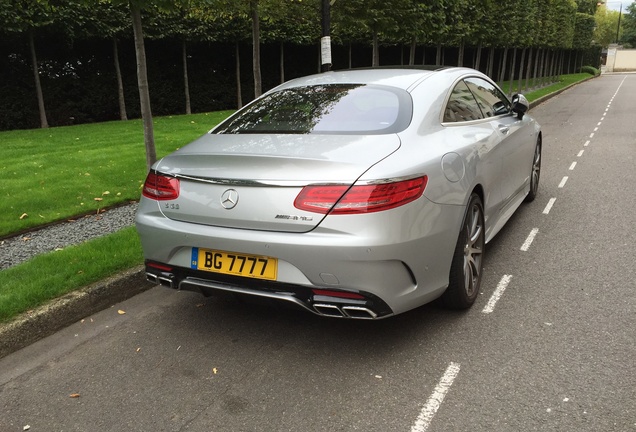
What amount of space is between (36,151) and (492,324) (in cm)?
1001

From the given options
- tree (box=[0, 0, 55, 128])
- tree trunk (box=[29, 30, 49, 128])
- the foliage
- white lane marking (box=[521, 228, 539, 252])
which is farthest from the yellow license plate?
the foliage

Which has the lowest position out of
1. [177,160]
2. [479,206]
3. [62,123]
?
[62,123]

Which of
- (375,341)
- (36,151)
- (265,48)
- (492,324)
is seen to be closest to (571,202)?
(492,324)

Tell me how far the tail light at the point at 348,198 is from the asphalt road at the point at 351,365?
0.96 meters

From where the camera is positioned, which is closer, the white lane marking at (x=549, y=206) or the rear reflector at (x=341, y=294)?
the rear reflector at (x=341, y=294)

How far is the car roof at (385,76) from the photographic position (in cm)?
403

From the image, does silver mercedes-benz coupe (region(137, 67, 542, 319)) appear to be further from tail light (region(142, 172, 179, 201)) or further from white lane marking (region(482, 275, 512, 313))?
white lane marking (region(482, 275, 512, 313))

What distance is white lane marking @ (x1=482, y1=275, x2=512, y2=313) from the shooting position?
13.0ft

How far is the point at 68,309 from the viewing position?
3.93 metres

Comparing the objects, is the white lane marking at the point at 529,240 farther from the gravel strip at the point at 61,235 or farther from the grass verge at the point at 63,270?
the gravel strip at the point at 61,235

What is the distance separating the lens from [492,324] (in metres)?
3.70

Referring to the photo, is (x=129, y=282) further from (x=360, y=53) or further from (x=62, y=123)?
(x=360, y=53)

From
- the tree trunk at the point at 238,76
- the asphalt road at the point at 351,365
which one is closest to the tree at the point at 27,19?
the tree trunk at the point at 238,76

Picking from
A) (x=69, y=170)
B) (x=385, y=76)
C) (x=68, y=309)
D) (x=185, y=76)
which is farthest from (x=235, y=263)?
(x=185, y=76)
